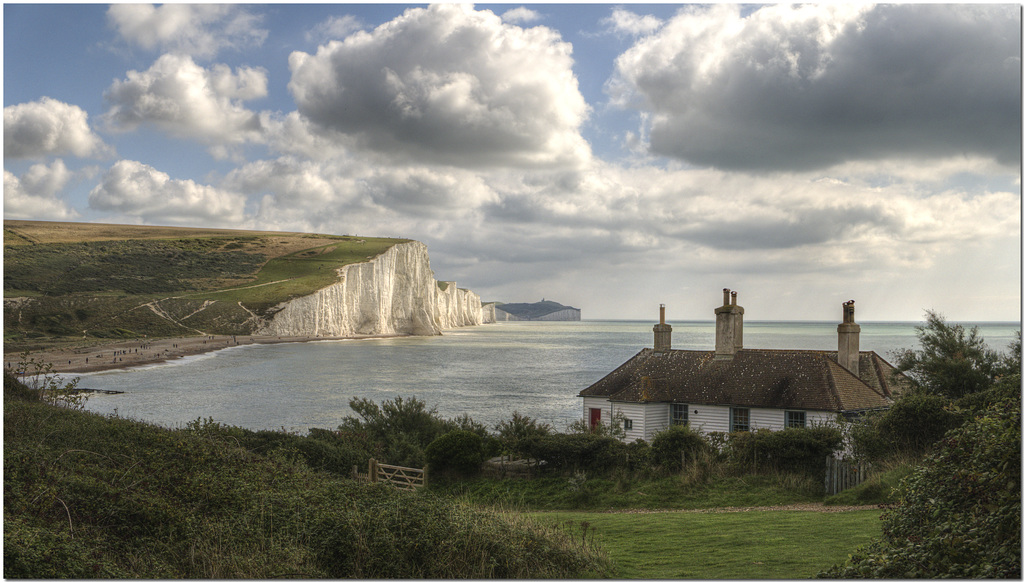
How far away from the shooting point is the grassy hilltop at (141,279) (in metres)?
89.9

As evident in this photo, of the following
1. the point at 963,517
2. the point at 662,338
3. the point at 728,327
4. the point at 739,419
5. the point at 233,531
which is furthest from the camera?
the point at 662,338

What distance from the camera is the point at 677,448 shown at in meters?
17.2

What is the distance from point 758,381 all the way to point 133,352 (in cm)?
8071

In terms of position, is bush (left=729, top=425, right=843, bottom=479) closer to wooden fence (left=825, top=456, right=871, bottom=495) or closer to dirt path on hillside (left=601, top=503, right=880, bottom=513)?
wooden fence (left=825, top=456, right=871, bottom=495)

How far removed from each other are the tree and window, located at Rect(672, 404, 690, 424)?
7368 mm

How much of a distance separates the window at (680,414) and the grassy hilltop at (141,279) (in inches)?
3096

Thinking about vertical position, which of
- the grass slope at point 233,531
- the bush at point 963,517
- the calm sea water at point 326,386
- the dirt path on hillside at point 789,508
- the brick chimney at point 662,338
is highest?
the brick chimney at point 662,338

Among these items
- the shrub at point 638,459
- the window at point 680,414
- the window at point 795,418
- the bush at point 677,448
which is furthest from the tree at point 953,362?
the shrub at point 638,459

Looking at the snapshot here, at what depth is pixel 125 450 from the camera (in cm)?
1101

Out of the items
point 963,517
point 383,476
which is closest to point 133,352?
point 383,476

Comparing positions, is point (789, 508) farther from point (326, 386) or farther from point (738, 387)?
point (326, 386)

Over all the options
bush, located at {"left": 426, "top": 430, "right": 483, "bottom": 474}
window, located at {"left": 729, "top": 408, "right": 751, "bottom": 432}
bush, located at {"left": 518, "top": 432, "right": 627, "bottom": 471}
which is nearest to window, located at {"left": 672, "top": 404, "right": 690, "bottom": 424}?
window, located at {"left": 729, "top": 408, "right": 751, "bottom": 432}

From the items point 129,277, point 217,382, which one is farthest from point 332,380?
point 129,277

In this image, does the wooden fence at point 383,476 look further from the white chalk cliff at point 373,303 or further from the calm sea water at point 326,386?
the white chalk cliff at point 373,303
